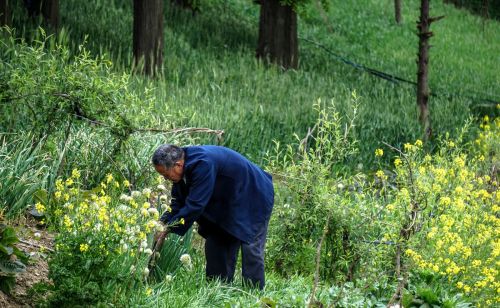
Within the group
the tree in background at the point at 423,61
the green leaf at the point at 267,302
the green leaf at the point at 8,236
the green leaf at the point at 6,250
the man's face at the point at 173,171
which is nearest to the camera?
the green leaf at the point at 6,250

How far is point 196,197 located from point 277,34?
14023 mm

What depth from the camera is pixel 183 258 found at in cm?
702

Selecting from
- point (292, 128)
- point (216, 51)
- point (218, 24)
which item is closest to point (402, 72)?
point (218, 24)

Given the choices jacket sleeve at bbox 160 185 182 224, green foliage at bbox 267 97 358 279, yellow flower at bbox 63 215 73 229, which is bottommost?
green foliage at bbox 267 97 358 279

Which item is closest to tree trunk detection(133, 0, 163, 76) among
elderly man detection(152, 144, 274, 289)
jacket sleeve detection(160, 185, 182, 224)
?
elderly man detection(152, 144, 274, 289)

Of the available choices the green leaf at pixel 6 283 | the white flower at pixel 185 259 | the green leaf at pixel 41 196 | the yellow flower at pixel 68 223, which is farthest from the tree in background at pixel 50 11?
the yellow flower at pixel 68 223

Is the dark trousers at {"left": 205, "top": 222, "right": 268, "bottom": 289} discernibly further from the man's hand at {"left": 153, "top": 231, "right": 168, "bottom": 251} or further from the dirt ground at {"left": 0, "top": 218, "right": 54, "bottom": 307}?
the dirt ground at {"left": 0, "top": 218, "right": 54, "bottom": 307}

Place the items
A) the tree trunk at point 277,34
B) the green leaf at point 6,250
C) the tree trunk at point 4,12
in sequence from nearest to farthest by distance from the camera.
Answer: the green leaf at point 6,250 < the tree trunk at point 4,12 < the tree trunk at point 277,34

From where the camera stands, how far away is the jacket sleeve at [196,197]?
691 cm

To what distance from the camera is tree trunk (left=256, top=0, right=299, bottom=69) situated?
20.6 m

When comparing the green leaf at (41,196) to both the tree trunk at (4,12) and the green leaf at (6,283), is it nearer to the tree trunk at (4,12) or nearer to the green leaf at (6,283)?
the green leaf at (6,283)

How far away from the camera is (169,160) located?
6.75 m

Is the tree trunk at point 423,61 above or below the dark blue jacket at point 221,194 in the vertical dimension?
below

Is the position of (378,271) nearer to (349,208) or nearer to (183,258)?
(349,208)
